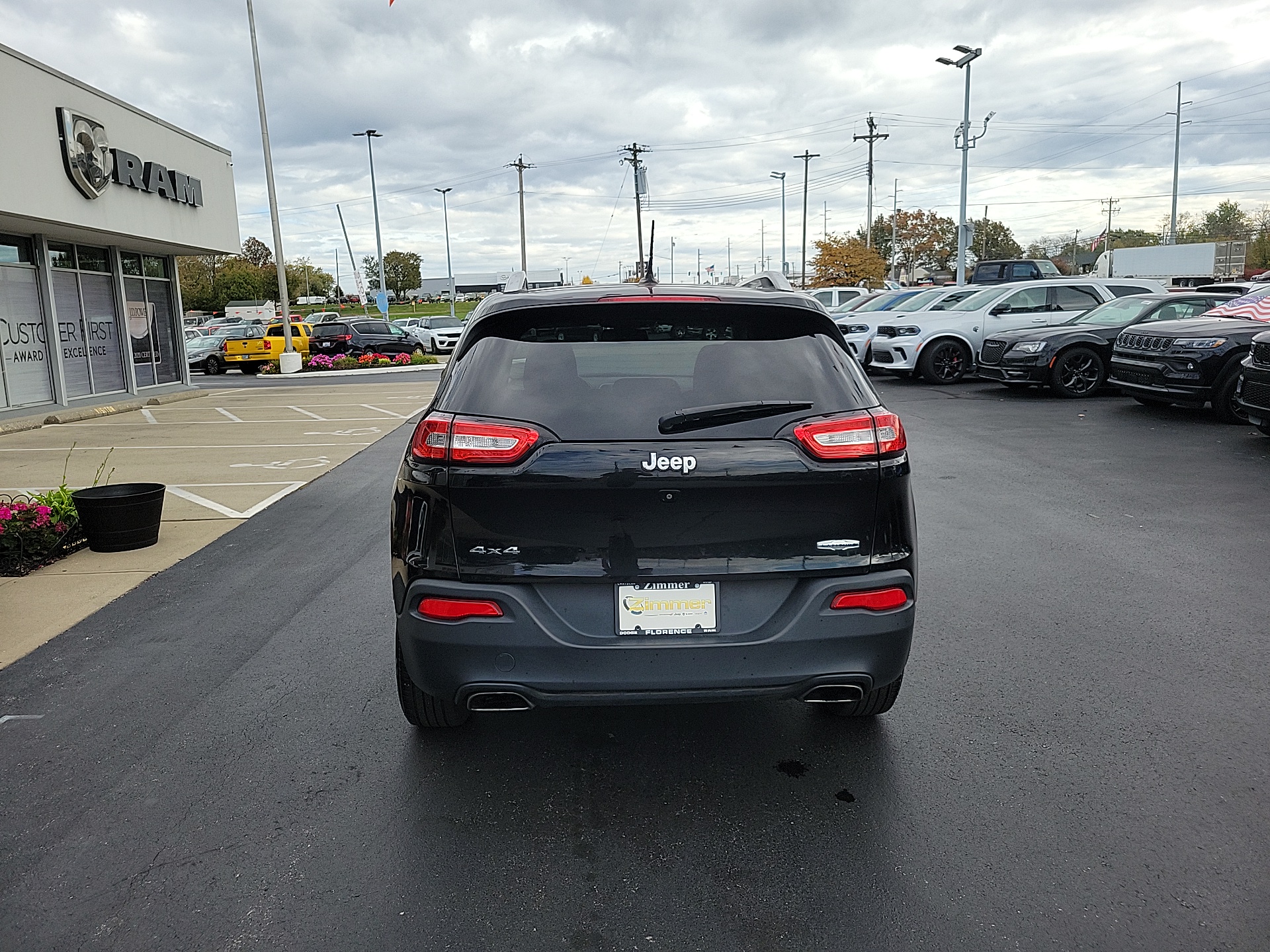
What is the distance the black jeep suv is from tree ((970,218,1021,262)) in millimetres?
106629

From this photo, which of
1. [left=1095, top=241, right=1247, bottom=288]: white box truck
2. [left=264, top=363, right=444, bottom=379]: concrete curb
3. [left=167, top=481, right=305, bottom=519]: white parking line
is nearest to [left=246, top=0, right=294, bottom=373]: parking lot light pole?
[left=264, top=363, right=444, bottom=379]: concrete curb

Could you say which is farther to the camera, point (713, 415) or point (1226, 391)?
point (1226, 391)

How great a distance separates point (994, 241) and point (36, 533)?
112112mm

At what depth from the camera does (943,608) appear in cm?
536

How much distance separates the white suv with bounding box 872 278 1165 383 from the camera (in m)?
18.0

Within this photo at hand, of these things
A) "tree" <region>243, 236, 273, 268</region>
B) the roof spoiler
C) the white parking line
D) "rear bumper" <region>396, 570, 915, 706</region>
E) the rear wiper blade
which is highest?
"tree" <region>243, 236, 273, 268</region>

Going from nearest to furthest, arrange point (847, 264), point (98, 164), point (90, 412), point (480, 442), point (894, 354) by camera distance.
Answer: point (480, 442) → point (98, 164) → point (90, 412) → point (894, 354) → point (847, 264)

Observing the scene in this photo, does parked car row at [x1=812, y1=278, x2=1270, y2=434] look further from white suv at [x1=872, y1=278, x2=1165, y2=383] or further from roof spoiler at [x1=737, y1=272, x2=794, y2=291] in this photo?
roof spoiler at [x1=737, y1=272, x2=794, y2=291]

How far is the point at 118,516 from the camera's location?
6973mm

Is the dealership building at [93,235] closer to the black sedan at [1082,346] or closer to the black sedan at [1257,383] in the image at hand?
the black sedan at [1082,346]

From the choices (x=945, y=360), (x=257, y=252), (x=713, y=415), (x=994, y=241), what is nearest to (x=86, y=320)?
(x=945, y=360)

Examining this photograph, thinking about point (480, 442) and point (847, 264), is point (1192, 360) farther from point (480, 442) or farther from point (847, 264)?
point (847, 264)

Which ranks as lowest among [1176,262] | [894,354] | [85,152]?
[894,354]

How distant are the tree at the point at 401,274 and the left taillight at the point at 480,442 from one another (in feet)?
457
